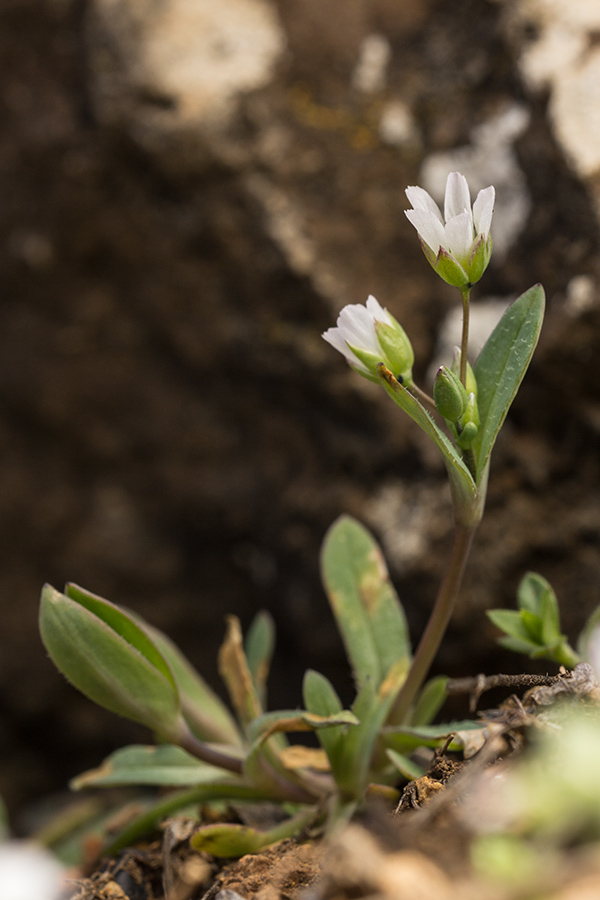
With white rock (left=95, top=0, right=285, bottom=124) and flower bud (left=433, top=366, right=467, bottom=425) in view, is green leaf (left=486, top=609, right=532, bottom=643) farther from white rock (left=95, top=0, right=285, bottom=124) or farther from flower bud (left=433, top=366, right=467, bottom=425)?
white rock (left=95, top=0, right=285, bottom=124)

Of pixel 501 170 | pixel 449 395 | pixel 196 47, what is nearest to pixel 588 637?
pixel 449 395

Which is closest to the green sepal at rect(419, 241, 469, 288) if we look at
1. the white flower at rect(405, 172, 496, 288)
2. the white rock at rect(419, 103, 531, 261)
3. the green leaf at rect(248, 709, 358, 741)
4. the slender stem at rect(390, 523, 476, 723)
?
the white flower at rect(405, 172, 496, 288)

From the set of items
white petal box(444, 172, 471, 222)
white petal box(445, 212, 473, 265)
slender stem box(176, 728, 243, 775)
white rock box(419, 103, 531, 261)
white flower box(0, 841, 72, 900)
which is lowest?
white flower box(0, 841, 72, 900)

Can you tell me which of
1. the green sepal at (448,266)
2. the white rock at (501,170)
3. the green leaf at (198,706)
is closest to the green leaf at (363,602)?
the green leaf at (198,706)

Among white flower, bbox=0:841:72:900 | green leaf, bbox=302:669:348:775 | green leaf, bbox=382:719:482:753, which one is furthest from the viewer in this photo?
green leaf, bbox=302:669:348:775

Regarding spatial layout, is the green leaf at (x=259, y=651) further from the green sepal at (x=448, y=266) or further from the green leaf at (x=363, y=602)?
the green sepal at (x=448, y=266)

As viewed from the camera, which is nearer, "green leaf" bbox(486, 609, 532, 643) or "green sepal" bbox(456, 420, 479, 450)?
"green sepal" bbox(456, 420, 479, 450)

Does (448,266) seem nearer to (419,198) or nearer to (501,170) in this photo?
(419,198)
